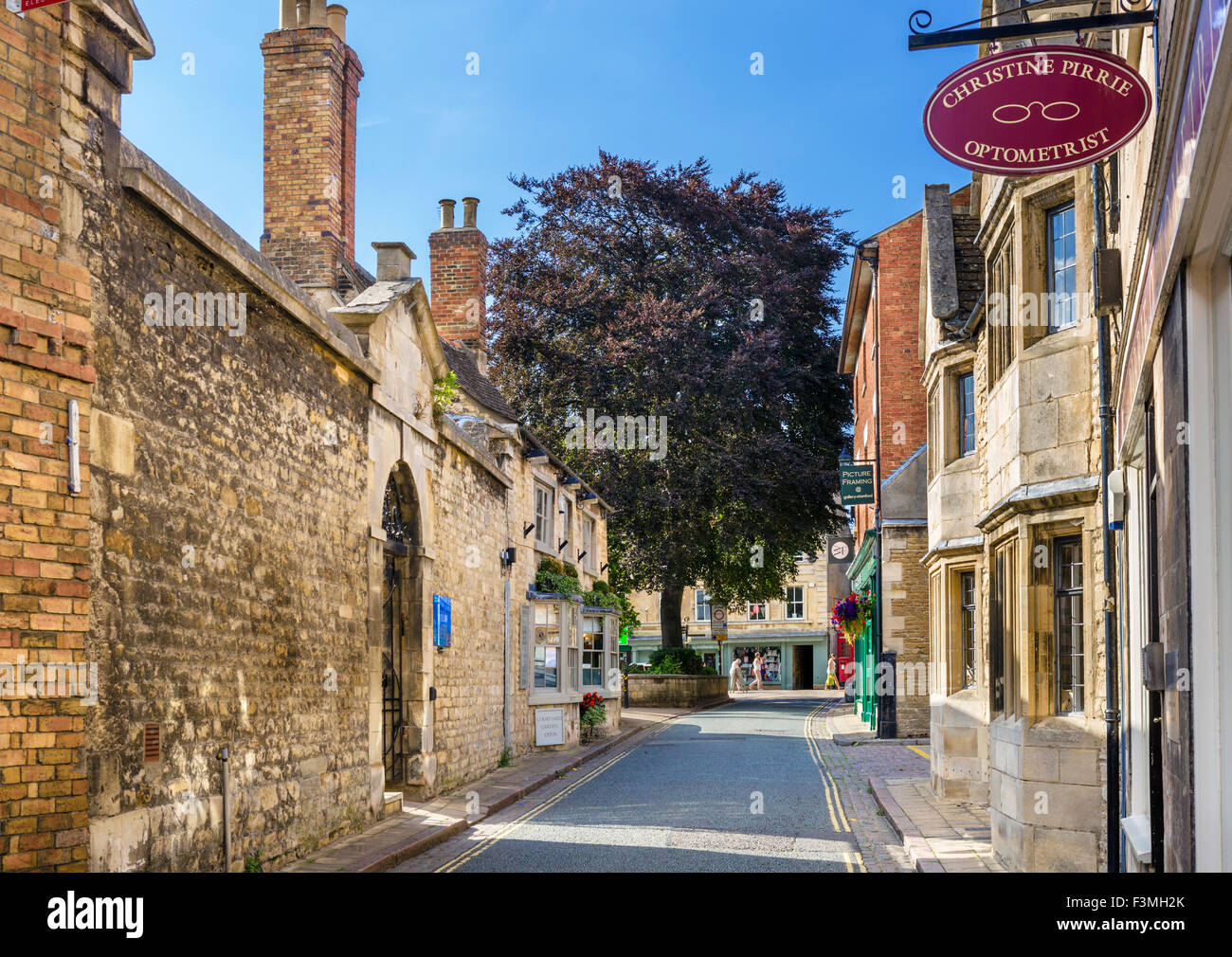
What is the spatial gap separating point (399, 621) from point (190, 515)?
6051 mm

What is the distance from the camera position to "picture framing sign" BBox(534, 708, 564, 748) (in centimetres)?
2070

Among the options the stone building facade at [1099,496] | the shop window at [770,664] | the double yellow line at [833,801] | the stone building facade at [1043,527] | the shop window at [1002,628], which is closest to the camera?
the stone building facade at [1099,496]

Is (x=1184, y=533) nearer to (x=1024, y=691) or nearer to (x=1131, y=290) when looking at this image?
(x=1131, y=290)

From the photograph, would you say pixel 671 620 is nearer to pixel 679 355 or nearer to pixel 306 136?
pixel 679 355

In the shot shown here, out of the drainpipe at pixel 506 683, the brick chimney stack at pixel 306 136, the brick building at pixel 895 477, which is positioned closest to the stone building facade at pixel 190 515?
the brick chimney stack at pixel 306 136

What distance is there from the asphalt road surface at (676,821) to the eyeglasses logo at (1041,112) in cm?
601

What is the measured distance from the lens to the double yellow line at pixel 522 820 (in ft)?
32.4

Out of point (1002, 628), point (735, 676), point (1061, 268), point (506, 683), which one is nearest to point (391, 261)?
point (506, 683)

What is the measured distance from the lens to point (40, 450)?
236 inches

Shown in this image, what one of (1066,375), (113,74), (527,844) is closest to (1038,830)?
(1066,375)

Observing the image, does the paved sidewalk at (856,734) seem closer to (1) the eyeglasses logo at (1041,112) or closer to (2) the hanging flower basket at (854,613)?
(2) the hanging flower basket at (854,613)

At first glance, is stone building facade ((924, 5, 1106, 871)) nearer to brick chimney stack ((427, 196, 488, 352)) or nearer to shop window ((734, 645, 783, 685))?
brick chimney stack ((427, 196, 488, 352))

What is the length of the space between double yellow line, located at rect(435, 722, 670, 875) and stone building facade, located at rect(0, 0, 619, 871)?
119cm
